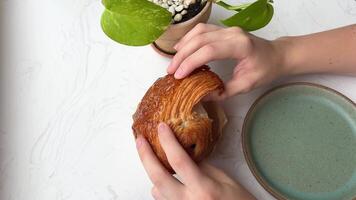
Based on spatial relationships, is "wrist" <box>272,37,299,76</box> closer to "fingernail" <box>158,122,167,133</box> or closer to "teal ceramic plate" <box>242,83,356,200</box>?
"teal ceramic plate" <box>242,83,356,200</box>

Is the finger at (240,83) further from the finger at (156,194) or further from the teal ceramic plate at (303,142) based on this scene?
the finger at (156,194)

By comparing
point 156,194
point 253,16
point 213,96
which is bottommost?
point 156,194

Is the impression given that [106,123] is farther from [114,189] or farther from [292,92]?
[292,92]

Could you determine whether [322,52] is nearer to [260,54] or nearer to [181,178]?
[260,54]

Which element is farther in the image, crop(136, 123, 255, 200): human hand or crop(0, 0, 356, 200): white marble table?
crop(0, 0, 356, 200): white marble table

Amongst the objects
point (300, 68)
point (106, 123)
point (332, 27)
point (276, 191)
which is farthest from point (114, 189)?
point (332, 27)

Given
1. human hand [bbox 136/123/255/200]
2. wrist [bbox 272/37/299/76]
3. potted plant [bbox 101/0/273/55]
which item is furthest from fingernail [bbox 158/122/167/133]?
wrist [bbox 272/37/299/76]

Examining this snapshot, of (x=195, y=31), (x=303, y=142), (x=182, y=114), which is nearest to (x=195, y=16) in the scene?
(x=195, y=31)
